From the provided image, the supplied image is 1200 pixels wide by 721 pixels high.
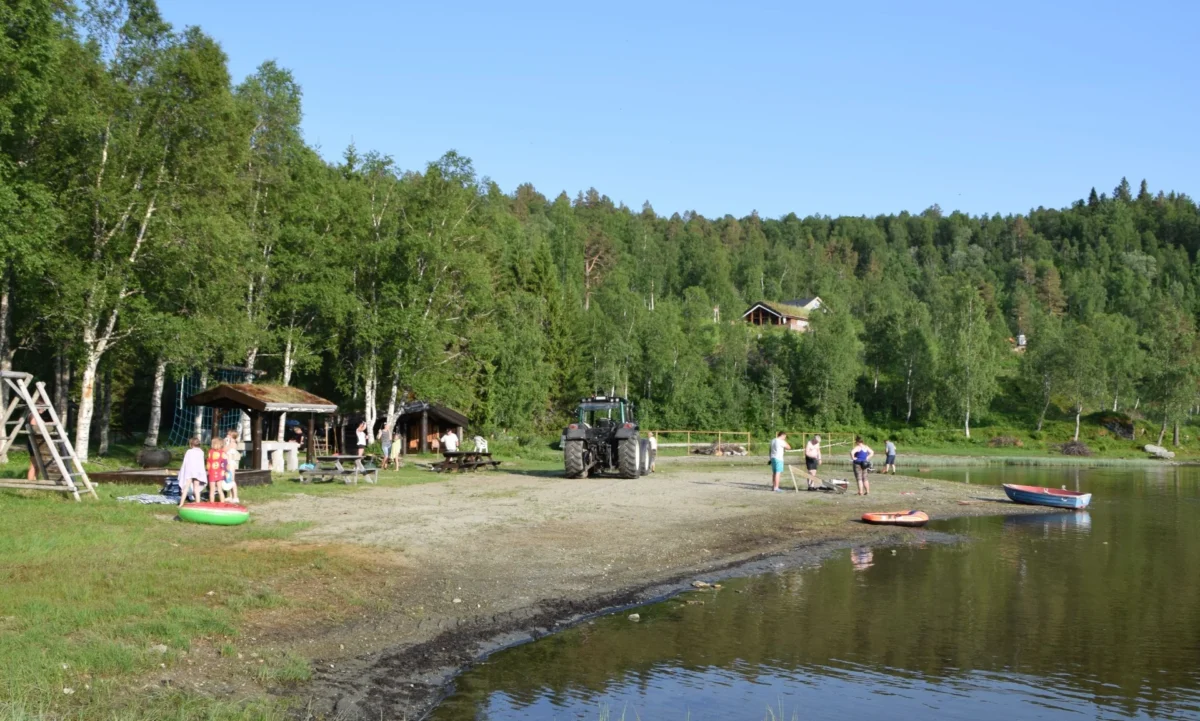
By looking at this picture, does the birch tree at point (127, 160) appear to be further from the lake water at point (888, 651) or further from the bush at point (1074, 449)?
the bush at point (1074, 449)

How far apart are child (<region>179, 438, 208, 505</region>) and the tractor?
13082 millimetres

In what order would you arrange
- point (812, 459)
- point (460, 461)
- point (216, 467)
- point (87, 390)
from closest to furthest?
point (216, 467), point (87, 390), point (812, 459), point (460, 461)

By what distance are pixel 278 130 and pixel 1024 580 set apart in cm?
2962

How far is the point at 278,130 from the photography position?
3550 cm

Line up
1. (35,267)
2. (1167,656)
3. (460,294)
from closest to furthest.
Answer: (1167,656) → (35,267) → (460,294)

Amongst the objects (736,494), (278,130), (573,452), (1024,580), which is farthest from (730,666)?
(278,130)

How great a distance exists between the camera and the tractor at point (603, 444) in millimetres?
29609

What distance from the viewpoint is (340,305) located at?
36.0m

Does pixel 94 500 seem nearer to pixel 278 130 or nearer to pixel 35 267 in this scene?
pixel 35 267

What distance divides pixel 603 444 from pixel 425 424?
52.1 feet

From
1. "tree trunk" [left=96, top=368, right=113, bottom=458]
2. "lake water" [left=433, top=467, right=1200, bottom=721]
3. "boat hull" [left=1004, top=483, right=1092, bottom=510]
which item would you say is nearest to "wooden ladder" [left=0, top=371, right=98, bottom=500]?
"lake water" [left=433, top=467, right=1200, bottom=721]

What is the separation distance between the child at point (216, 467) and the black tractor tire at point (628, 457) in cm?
1388

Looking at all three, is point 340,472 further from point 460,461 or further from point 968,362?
point 968,362

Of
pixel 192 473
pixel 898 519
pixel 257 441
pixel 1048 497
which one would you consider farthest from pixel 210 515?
pixel 1048 497
